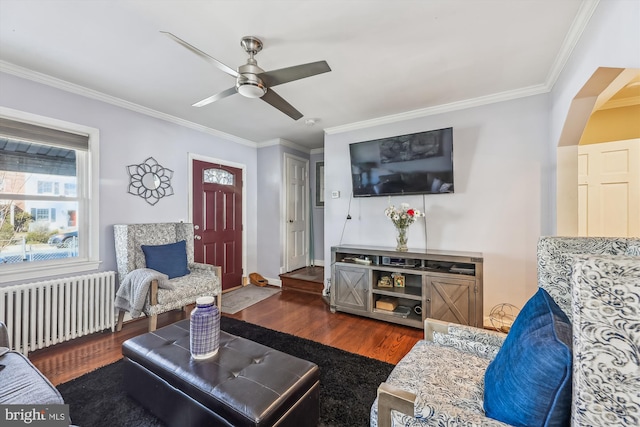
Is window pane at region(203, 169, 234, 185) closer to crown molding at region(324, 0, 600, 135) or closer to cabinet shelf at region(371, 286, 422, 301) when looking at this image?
crown molding at region(324, 0, 600, 135)

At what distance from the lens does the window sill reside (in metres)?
2.29

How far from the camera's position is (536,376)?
77cm

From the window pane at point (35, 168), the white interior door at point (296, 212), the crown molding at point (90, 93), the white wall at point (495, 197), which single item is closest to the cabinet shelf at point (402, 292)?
the white wall at point (495, 197)

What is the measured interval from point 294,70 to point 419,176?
202cm

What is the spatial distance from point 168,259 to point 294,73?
245cm

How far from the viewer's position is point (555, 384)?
736mm

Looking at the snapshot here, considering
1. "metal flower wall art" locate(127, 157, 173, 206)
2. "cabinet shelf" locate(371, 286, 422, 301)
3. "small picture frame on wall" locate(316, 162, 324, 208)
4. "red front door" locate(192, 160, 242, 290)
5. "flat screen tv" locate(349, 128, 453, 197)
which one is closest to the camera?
"cabinet shelf" locate(371, 286, 422, 301)

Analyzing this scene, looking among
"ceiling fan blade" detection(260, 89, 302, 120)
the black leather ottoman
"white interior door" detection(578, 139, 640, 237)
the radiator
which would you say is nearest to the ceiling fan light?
"ceiling fan blade" detection(260, 89, 302, 120)

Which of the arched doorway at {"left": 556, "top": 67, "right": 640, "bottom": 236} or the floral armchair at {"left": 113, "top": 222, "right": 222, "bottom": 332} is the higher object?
the arched doorway at {"left": 556, "top": 67, "right": 640, "bottom": 236}

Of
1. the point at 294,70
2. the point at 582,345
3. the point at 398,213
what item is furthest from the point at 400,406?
the point at 398,213

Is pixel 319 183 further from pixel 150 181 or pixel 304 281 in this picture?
pixel 150 181

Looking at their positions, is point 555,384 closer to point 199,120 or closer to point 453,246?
point 453,246

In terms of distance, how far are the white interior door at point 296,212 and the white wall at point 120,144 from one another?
1.35 meters

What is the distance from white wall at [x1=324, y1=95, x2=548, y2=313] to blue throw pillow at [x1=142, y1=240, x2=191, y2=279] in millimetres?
2792
